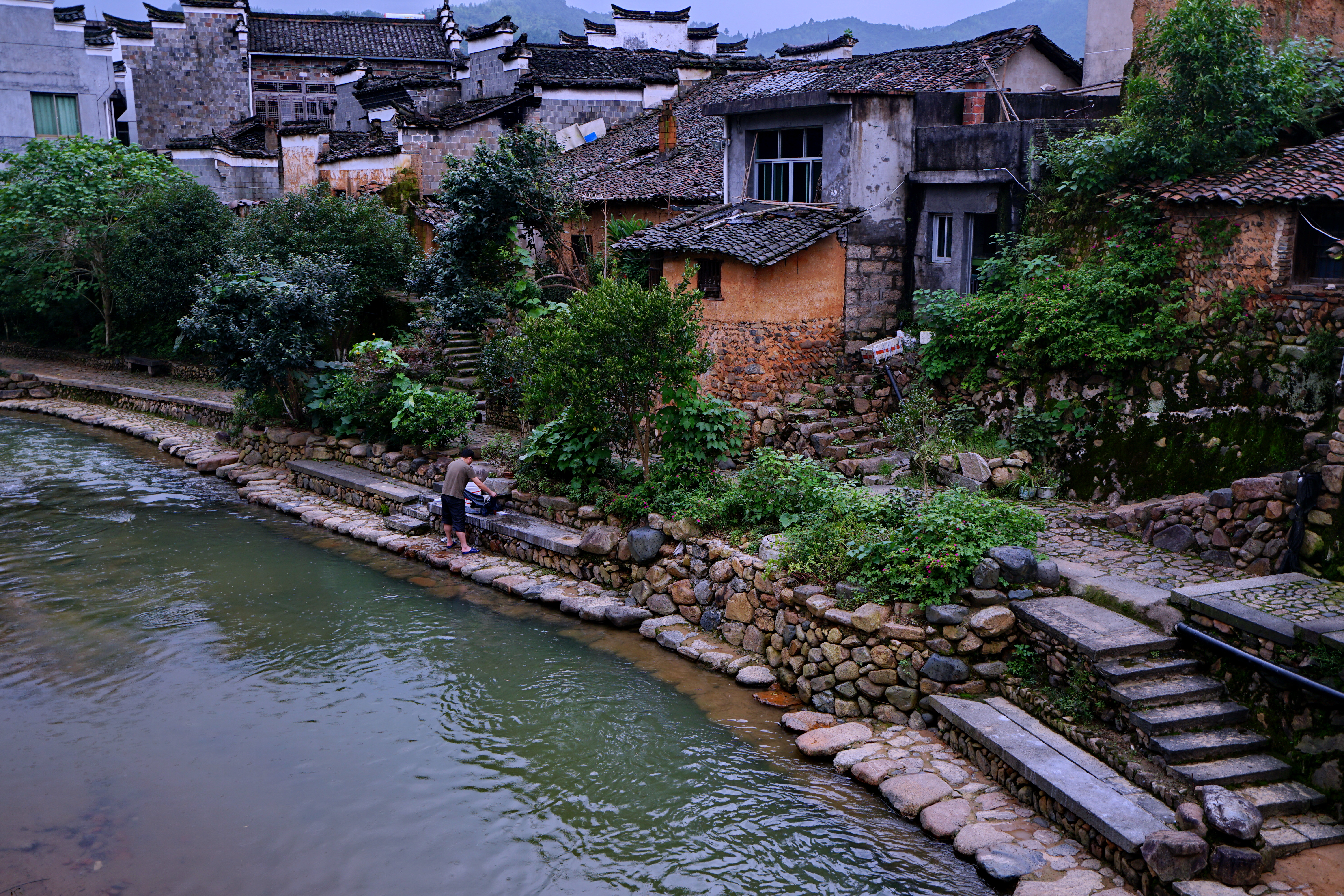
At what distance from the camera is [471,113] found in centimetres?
3066

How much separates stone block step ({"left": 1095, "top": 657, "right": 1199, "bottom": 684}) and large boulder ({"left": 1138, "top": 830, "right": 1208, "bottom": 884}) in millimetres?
1918

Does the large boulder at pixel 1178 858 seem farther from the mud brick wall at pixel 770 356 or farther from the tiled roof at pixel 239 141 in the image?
the tiled roof at pixel 239 141

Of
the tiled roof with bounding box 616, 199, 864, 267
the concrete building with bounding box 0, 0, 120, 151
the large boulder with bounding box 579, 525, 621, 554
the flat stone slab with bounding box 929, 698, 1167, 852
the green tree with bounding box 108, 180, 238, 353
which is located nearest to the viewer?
the flat stone slab with bounding box 929, 698, 1167, 852

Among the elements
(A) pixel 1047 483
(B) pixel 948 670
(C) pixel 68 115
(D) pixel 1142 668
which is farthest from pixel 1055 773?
(C) pixel 68 115

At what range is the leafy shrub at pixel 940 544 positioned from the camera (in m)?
11.4

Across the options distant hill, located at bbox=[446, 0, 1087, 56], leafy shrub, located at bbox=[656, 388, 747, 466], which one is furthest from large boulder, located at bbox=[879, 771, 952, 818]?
distant hill, located at bbox=[446, 0, 1087, 56]

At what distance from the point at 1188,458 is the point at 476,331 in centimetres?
1605

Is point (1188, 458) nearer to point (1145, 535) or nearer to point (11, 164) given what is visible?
point (1145, 535)

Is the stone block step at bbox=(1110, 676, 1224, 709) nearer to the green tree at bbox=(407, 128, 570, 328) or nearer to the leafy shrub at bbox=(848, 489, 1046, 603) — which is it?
the leafy shrub at bbox=(848, 489, 1046, 603)

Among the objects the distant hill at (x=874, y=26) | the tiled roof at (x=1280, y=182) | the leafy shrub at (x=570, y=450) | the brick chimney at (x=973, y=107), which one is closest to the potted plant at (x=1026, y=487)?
the tiled roof at (x=1280, y=182)

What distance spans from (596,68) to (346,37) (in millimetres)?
15583

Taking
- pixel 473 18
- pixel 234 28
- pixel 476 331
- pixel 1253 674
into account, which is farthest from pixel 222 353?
pixel 473 18

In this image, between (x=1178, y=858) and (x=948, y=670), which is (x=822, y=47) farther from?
(x=1178, y=858)

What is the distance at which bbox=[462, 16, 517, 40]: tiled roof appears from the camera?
110 feet
